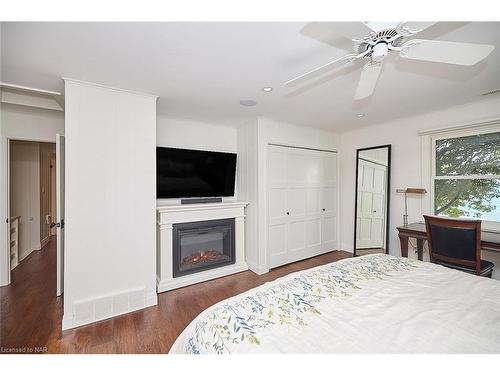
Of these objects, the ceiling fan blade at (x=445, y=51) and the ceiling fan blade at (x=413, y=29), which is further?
the ceiling fan blade at (x=445, y=51)

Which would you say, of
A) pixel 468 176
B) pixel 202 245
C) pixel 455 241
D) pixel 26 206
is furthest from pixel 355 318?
pixel 26 206

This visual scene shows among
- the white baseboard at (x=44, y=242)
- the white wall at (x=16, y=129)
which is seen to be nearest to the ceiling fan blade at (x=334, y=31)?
the white wall at (x=16, y=129)

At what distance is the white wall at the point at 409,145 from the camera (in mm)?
2594

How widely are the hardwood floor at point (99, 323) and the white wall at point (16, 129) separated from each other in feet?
1.62

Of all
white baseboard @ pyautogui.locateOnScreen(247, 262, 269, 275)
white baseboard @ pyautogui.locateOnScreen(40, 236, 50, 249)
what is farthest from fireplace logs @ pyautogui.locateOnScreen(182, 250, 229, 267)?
white baseboard @ pyautogui.locateOnScreen(40, 236, 50, 249)

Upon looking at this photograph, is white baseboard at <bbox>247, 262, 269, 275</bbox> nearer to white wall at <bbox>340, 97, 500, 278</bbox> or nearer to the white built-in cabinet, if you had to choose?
the white built-in cabinet

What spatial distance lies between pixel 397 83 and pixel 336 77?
2.18ft

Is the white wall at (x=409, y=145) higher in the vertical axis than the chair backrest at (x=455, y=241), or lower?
higher

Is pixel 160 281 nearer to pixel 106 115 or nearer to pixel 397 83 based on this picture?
pixel 106 115

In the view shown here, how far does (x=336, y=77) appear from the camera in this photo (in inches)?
75.3

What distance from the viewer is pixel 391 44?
118 cm

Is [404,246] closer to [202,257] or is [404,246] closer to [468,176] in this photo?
[468,176]

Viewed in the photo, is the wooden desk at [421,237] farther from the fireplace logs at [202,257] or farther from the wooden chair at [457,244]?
the fireplace logs at [202,257]
